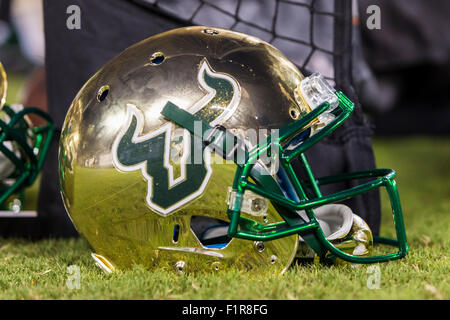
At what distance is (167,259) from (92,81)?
49 centimetres

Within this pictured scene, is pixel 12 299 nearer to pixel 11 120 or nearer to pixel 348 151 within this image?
pixel 11 120

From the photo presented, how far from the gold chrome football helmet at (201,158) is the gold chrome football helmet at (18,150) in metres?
0.43

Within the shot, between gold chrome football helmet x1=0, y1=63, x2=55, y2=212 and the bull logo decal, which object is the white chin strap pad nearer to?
the bull logo decal

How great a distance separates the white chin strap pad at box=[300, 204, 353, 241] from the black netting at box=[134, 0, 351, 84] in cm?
50

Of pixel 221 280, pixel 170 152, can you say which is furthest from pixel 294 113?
pixel 221 280

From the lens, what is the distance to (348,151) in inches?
65.7

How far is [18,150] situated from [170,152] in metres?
0.82

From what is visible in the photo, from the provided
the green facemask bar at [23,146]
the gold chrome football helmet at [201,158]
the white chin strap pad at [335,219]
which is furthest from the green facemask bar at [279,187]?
the green facemask bar at [23,146]

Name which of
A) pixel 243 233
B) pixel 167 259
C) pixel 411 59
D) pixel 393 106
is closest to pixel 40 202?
pixel 167 259

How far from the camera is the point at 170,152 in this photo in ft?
3.85

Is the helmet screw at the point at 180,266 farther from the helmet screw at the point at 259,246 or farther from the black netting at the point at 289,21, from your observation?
the black netting at the point at 289,21

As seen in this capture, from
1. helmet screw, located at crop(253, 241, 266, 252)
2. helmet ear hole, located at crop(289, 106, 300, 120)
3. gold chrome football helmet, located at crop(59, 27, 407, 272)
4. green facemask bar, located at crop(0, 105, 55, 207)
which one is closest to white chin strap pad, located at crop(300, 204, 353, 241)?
gold chrome football helmet, located at crop(59, 27, 407, 272)

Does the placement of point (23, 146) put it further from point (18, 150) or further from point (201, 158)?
point (201, 158)

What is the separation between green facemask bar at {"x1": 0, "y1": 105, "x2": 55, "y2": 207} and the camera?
1.61 m
